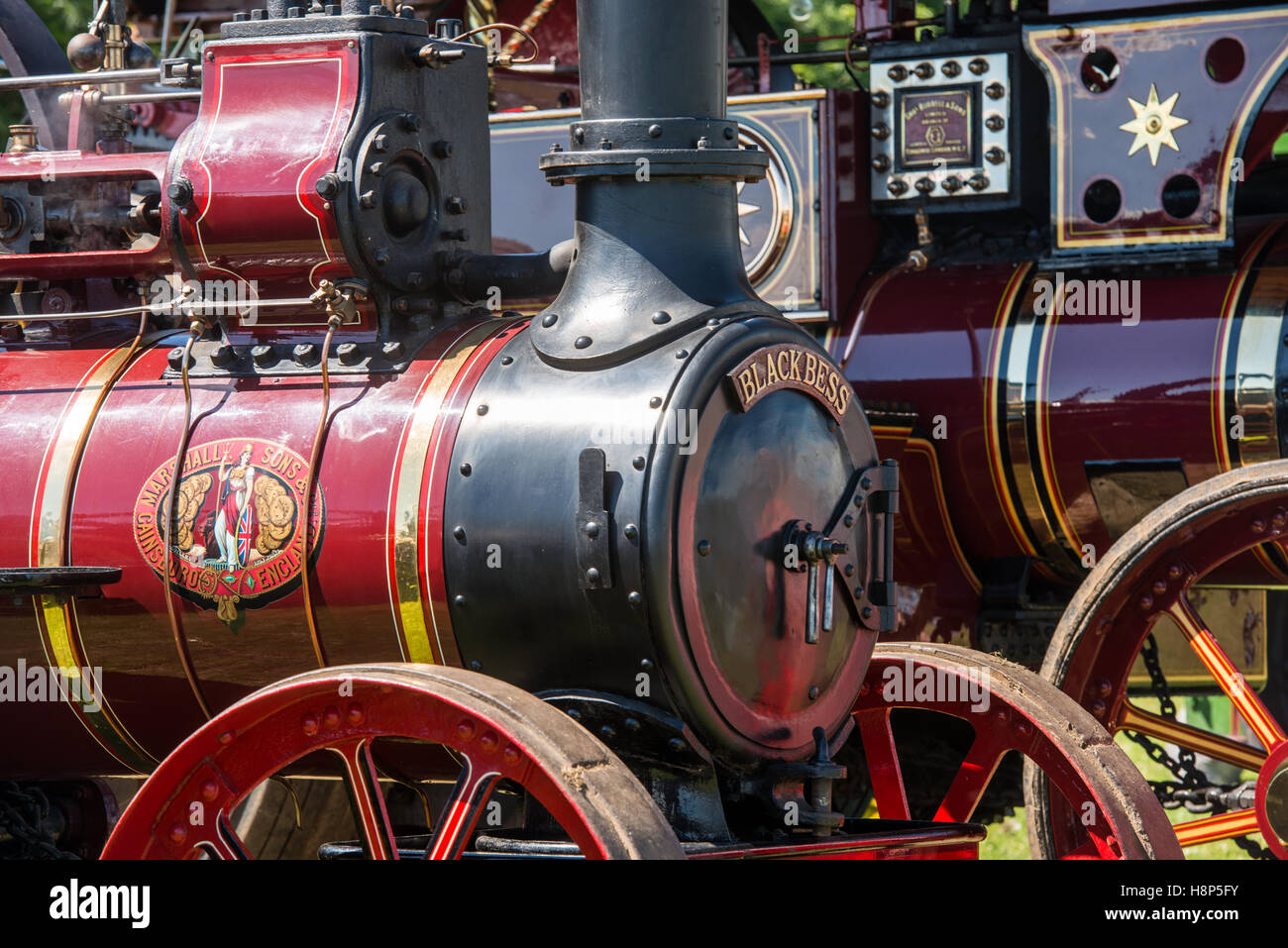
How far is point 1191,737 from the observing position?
174 inches

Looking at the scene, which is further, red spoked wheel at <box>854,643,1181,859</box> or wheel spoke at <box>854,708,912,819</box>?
wheel spoke at <box>854,708,912,819</box>

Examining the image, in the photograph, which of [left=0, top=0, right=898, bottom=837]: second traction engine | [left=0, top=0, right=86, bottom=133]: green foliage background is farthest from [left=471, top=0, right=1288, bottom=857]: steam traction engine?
[left=0, top=0, right=86, bottom=133]: green foliage background

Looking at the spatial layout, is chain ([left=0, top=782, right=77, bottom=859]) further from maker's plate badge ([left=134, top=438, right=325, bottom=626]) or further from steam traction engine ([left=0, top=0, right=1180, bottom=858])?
maker's plate badge ([left=134, top=438, right=325, bottom=626])

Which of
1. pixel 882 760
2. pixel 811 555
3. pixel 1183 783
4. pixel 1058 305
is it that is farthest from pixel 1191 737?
pixel 811 555

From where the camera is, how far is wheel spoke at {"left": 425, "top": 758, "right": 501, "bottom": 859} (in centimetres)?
284

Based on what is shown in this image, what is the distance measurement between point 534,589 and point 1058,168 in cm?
238

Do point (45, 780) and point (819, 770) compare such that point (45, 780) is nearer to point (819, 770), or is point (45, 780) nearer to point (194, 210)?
point (194, 210)

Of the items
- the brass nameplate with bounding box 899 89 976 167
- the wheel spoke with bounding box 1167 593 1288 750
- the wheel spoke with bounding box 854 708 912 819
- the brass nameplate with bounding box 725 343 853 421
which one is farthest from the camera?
the brass nameplate with bounding box 899 89 976 167

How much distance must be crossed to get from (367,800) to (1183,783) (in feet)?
9.04

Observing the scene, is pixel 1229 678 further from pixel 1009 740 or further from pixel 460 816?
pixel 460 816

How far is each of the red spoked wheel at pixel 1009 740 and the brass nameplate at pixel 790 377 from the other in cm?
56

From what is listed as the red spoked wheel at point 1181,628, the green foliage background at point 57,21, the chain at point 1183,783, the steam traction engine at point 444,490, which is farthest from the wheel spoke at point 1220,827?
the green foliage background at point 57,21

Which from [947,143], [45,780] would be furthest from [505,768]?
[947,143]

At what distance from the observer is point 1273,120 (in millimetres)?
4906
